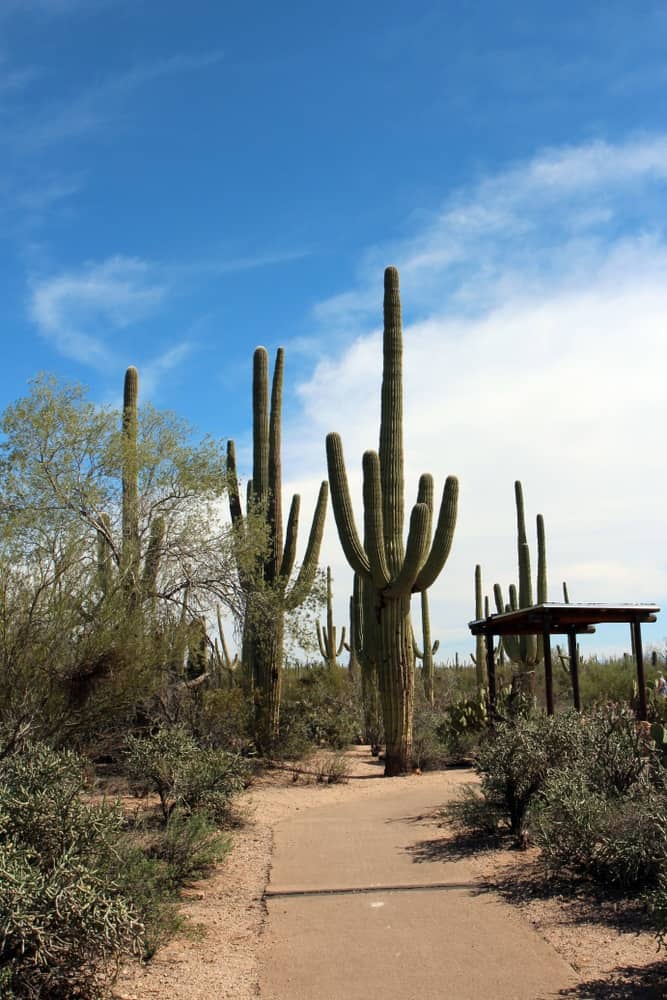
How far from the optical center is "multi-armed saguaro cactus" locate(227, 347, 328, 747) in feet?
53.7

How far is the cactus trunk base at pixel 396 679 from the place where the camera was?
15609 millimetres

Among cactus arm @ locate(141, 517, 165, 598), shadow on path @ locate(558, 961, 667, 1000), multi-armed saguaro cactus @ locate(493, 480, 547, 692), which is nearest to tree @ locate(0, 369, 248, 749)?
cactus arm @ locate(141, 517, 165, 598)

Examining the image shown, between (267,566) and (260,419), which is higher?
(260,419)

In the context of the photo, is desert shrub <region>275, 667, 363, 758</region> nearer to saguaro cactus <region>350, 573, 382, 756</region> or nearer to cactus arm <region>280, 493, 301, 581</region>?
saguaro cactus <region>350, 573, 382, 756</region>

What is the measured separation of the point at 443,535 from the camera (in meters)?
15.5

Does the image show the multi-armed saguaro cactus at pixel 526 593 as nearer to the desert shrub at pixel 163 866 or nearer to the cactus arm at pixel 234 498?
the cactus arm at pixel 234 498

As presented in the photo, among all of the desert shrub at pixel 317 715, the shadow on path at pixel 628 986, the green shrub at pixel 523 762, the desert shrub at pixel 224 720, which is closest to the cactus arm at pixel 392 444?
the desert shrub at pixel 224 720

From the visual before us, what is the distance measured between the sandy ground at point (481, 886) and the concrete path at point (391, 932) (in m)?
0.12

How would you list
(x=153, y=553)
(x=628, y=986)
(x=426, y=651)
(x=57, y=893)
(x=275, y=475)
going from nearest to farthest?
1. (x=57, y=893)
2. (x=628, y=986)
3. (x=153, y=553)
4. (x=275, y=475)
5. (x=426, y=651)

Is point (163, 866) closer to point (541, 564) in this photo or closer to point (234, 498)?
point (234, 498)

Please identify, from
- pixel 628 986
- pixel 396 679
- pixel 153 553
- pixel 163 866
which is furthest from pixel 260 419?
pixel 628 986

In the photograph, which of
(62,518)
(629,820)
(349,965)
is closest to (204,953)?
(349,965)

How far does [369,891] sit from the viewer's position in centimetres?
759

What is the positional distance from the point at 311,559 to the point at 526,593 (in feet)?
28.4
